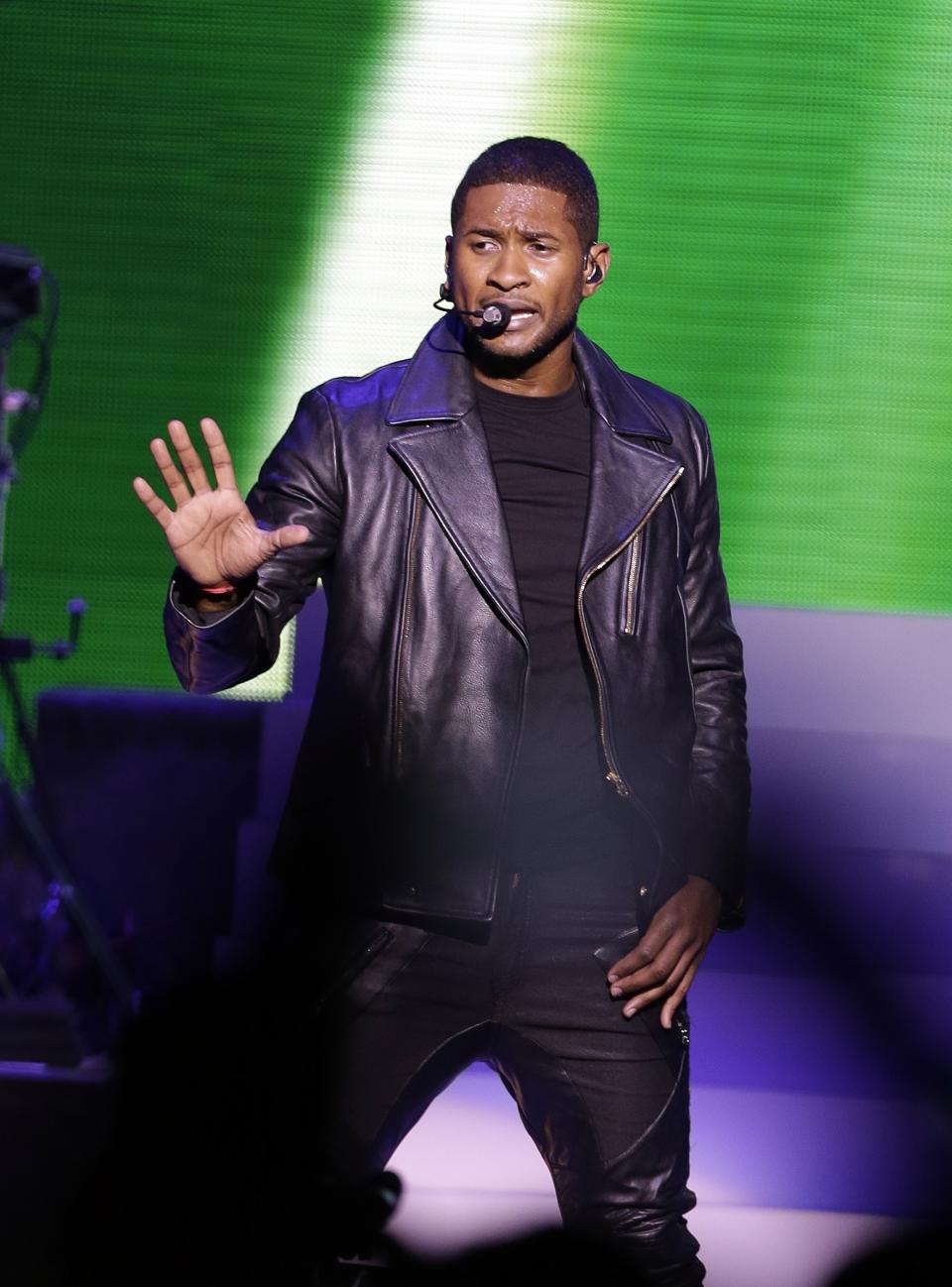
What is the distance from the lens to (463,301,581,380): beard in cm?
208

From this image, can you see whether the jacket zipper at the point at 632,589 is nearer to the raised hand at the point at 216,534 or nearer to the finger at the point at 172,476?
the raised hand at the point at 216,534

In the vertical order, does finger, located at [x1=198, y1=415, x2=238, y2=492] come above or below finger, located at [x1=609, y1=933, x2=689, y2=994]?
above

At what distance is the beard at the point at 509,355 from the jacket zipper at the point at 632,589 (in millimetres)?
285

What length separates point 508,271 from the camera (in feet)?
6.66

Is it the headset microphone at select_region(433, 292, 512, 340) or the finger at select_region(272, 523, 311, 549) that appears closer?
the finger at select_region(272, 523, 311, 549)

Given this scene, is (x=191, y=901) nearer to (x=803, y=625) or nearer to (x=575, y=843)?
(x=803, y=625)

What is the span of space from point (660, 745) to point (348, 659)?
1.45 feet

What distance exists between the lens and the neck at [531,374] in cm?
213

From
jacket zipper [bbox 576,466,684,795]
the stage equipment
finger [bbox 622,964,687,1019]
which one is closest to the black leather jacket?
jacket zipper [bbox 576,466,684,795]

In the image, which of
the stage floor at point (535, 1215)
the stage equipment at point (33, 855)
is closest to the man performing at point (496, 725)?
the stage floor at point (535, 1215)

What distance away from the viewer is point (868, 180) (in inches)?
176

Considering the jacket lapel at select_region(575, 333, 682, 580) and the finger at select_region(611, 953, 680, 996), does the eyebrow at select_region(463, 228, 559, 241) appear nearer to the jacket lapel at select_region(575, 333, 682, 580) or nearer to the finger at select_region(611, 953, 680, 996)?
the jacket lapel at select_region(575, 333, 682, 580)

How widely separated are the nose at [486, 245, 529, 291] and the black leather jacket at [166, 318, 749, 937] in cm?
15

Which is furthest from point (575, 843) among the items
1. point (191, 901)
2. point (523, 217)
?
point (191, 901)
